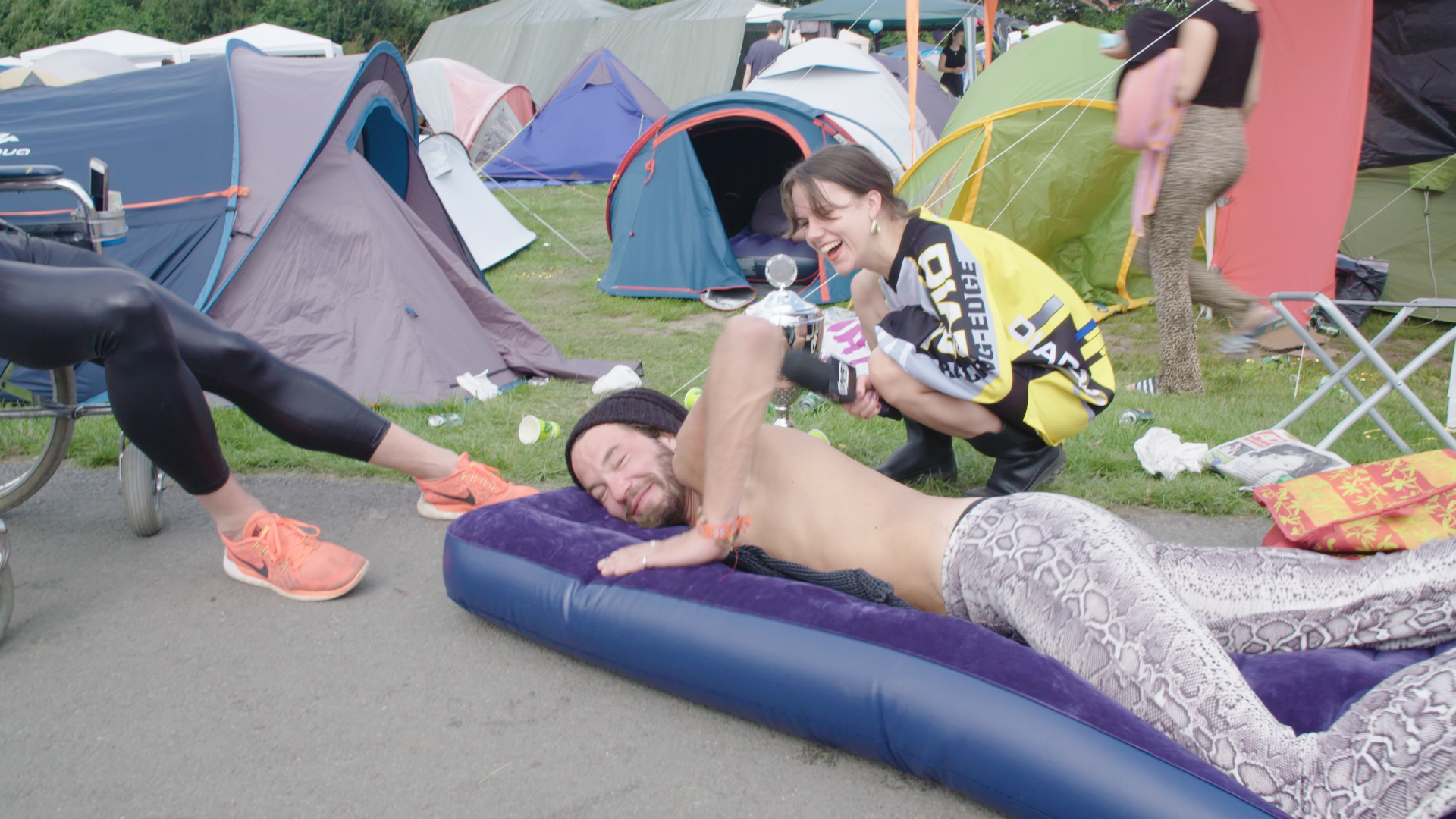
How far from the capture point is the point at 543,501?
262cm

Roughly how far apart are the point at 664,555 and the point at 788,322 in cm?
214

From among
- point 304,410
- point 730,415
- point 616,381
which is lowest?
point 616,381

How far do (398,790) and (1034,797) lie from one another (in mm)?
1179

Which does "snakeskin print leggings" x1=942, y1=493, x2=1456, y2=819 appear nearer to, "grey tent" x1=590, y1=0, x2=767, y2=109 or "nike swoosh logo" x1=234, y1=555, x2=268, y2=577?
"nike swoosh logo" x1=234, y1=555, x2=268, y2=577

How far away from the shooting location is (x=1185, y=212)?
170 inches

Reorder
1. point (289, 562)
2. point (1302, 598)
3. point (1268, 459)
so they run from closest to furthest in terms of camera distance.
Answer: point (1302, 598), point (289, 562), point (1268, 459)

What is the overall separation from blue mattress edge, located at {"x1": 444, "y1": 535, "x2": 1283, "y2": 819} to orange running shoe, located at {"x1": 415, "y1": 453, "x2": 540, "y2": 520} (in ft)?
2.17

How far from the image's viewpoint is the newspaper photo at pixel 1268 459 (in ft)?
10.4

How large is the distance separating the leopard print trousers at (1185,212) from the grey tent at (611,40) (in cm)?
1349

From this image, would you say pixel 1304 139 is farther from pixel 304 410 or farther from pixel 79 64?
pixel 79 64

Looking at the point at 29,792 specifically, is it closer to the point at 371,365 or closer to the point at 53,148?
the point at 371,365

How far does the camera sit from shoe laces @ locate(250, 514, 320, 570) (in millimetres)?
2617

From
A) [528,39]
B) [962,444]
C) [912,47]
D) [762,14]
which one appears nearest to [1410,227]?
[912,47]

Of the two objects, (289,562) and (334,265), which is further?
(334,265)
